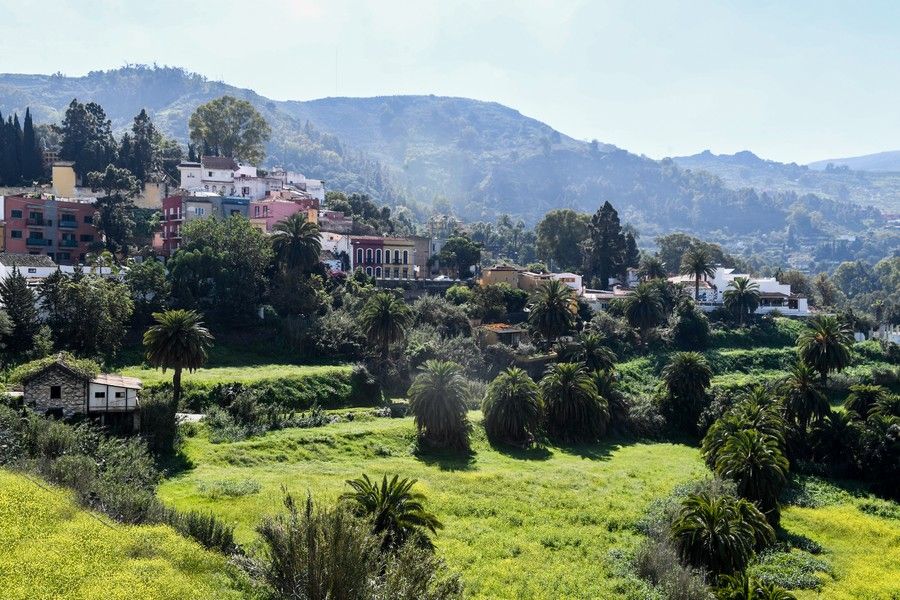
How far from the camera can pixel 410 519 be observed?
28.5 metres

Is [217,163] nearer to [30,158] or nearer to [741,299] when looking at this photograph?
[30,158]

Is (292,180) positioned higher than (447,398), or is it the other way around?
(292,180)

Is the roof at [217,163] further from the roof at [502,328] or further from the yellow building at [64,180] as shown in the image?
the roof at [502,328]

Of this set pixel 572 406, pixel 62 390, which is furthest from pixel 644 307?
pixel 62 390

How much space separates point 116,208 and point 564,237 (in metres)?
65.0

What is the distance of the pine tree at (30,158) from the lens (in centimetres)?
9219

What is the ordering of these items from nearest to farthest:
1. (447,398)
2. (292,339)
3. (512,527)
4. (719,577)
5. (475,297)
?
(719,577) < (512,527) < (447,398) < (292,339) < (475,297)

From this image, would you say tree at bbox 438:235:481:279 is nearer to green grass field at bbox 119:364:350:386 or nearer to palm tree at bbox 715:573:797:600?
green grass field at bbox 119:364:350:386

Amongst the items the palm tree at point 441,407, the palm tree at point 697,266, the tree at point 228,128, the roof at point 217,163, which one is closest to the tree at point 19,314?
the palm tree at point 441,407

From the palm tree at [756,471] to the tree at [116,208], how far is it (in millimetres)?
61991

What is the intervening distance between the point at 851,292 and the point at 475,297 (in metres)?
156

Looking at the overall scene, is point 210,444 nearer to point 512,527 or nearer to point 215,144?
point 512,527

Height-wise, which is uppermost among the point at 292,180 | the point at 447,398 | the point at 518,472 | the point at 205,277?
the point at 292,180

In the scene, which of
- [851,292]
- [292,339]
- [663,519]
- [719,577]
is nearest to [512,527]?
[663,519]
